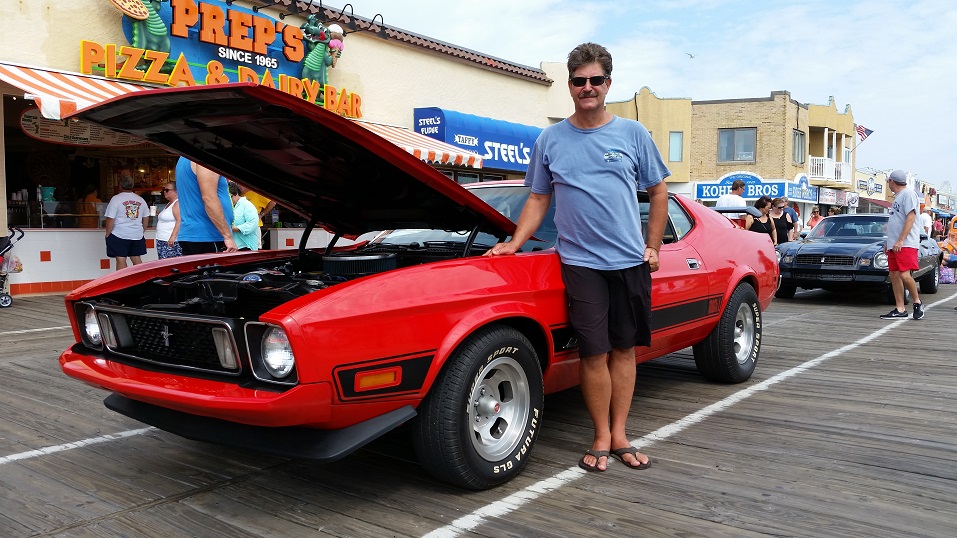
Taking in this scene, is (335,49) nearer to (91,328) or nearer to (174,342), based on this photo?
(91,328)

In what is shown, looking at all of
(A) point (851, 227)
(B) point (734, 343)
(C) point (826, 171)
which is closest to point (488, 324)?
(B) point (734, 343)

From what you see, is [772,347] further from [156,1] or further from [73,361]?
[156,1]

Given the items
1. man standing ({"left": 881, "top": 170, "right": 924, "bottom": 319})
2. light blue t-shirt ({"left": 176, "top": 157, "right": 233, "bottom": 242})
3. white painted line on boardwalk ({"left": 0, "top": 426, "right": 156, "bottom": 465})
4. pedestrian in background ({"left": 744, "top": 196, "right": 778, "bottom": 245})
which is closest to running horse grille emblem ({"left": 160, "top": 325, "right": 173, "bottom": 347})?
white painted line on boardwalk ({"left": 0, "top": 426, "right": 156, "bottom": 465})

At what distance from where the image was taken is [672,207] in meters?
4.73

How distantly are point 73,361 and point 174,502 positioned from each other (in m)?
0.83

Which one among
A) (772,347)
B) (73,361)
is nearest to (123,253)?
(73,361)

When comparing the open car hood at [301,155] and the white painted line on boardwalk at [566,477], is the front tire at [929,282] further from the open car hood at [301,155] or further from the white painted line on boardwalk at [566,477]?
the open car hood at [301,155]

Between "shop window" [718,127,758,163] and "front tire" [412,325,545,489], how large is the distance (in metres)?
40.0

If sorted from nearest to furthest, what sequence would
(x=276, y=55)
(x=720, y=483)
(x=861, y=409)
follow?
(x=720, y=483)
(x=861, y=409)
(x=276, y=55)

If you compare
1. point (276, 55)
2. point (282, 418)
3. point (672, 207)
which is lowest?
point (282, 418)

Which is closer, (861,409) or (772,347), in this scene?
(861,409)

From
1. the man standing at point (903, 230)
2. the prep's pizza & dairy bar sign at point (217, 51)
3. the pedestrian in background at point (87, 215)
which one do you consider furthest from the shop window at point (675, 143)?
the pedestrian in background at point (87, 215)

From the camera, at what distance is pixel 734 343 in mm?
4984

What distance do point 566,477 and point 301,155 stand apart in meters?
1.91
